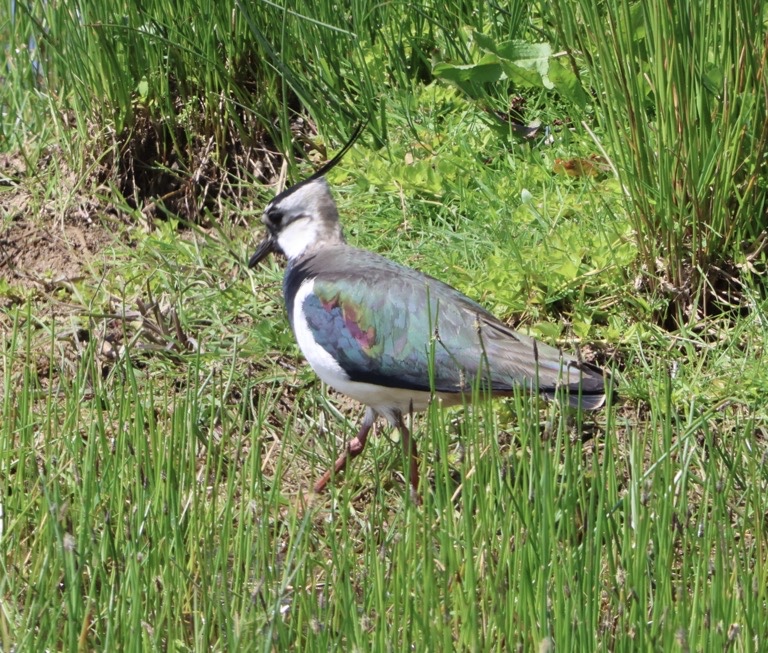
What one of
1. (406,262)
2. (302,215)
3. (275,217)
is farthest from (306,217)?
(406,262)

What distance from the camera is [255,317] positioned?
15.5 feet

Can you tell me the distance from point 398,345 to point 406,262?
103cm

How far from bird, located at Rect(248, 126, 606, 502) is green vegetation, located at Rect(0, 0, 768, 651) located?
0.19 m

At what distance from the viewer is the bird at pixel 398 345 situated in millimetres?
3805

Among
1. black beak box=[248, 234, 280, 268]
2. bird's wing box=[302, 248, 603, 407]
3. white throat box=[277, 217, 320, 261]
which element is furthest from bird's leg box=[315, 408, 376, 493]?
black beak box=[248, 234, 280, 268]

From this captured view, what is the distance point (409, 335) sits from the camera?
3971 mm

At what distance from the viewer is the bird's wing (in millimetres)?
3812

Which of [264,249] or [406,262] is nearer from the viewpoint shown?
[264,249]

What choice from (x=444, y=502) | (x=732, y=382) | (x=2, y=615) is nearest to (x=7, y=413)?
(x=2, y=615)

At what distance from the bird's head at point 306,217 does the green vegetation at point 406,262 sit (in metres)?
0.30

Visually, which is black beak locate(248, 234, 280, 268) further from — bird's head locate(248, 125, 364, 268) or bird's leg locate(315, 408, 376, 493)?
bird's leg locate(315, 408, 376, 493)

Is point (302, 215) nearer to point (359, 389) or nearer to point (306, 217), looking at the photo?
point (306, 217)

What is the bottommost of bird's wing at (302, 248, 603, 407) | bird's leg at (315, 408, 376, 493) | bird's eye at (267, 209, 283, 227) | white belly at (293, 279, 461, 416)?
bird's leg at (315, 408, 376, 493)

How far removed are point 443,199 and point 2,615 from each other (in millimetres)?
2762
